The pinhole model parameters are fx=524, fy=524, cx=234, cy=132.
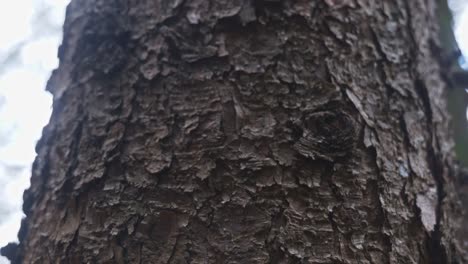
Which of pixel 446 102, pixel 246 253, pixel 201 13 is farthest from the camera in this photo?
pixel 446 102

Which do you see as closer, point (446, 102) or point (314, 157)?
point (314, 157)

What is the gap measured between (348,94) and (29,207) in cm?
44

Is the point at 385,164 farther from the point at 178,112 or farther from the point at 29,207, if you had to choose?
the point at 29,207

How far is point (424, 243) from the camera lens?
2.09 ft

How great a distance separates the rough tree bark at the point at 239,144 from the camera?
0.57 metres

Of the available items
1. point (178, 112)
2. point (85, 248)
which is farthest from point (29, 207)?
point (178, 112)

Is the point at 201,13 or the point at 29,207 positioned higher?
the point at 201,13

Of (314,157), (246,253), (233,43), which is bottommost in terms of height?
Answer: (246,253)

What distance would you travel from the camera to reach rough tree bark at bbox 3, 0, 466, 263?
0.57m

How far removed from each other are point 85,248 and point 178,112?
0.19 m

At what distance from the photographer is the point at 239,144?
23.4 inches

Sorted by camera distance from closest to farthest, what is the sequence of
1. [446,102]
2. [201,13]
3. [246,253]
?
[246,253], [201,13], [446,102]

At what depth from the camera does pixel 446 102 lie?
0.82 m

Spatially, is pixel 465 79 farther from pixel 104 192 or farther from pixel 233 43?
pixel 104 192
